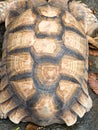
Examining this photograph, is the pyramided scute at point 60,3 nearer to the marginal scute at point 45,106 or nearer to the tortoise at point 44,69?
the tortoise at point 44,69

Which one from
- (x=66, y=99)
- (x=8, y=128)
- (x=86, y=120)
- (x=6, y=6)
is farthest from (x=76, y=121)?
(x=6, y=6)

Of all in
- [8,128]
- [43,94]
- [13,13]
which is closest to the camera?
[43,94]

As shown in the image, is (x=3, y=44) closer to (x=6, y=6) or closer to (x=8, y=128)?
(x=6, y=6)

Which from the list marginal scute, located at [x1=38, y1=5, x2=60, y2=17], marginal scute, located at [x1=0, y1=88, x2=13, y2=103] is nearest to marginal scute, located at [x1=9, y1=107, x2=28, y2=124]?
marginal scute, located at [x1=0, y1=88, x2=13, y2=103]

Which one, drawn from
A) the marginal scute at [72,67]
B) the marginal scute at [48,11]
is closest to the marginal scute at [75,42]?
the marginal scute at [72,67]

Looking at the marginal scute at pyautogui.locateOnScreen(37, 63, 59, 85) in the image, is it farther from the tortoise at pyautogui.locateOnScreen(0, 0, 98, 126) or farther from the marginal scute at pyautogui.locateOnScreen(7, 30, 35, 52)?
the marginal scute at pyautogui.locateOnScreen(7, 30, 35, 52)

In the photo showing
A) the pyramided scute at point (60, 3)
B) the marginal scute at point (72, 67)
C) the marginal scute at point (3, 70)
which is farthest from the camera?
the pyramided scute at point (60, 3)

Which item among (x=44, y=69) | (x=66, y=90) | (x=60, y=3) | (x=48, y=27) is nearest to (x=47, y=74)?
(x=44, y=69)
